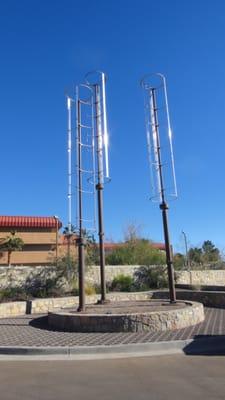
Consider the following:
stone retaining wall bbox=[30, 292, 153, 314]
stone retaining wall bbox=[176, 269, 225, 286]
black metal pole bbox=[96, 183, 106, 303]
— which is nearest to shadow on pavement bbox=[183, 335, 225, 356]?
black metal pole bbox=[96, 183, 106, 303]

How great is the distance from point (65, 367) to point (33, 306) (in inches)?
387

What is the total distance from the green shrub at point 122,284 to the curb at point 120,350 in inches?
577

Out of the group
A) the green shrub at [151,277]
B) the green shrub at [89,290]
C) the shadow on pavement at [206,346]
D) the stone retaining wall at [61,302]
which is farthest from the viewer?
the green shrub at [151,277]

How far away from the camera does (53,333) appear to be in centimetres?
1194

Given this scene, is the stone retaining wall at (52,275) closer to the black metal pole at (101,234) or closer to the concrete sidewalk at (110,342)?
the black metal pole at (101,234)

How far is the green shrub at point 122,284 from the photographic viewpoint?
2447 cm

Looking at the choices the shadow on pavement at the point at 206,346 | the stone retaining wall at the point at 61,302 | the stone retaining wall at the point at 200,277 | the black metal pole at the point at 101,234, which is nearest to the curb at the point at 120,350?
the shadow on pavement at the point at 206,346

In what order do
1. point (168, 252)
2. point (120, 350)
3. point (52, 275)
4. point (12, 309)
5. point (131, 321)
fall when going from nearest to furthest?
point (120, 350) < point (131, 321) < point (168, 252) < point (12, 309) < point (52, 275)

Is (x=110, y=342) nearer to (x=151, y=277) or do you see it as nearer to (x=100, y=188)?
(x=100, y=188)

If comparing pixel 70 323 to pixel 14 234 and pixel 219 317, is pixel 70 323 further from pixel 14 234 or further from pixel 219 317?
pixel 14 234

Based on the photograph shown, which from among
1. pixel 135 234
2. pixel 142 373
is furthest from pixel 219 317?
pixel 135 234

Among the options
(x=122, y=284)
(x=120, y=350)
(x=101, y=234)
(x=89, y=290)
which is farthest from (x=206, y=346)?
(x=122, y=284)

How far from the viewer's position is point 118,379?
7125mm

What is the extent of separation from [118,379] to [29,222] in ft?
149
